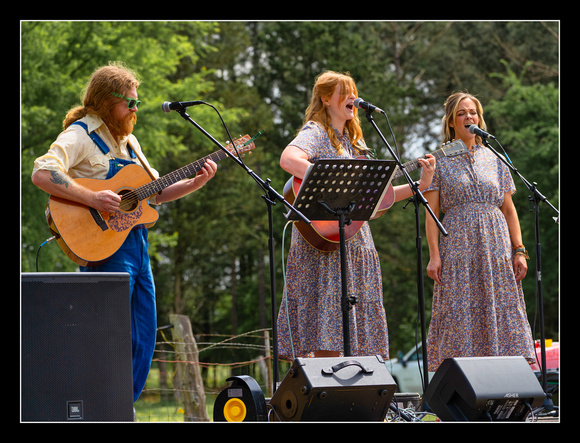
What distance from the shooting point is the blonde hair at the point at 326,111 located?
4.63 meters

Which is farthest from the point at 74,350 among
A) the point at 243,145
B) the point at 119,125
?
the point at 243,145

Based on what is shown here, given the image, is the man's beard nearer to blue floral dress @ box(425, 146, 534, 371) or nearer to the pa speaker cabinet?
the pa speaker cabinet

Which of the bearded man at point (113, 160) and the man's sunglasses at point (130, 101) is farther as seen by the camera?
the man's sunglasses at point (130, 101)

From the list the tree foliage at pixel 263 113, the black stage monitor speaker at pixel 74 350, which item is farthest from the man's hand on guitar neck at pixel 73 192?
the tree foliage at pixel 263 113

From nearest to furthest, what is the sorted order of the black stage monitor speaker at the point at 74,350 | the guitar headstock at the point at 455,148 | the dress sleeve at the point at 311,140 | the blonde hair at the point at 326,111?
the black stage monitor speaker at the point at 74,350
the dress sleeve at the point at 311,140
the blonde hair at the point at 326,111
the guitar headstock at the point at 455,148

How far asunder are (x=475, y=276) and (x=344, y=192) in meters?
1.48

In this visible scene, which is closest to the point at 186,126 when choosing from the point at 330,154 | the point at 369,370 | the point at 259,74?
the point at 259,74

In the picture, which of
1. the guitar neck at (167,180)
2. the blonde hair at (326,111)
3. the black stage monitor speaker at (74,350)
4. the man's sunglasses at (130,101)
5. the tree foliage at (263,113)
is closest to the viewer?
Result: the black stage monitor speaker at (74,350)

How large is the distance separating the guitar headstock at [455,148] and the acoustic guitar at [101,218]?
77.4 inches

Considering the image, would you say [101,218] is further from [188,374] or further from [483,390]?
[188,374]

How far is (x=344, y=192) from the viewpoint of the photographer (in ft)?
12.9

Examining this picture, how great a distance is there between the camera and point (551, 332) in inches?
687

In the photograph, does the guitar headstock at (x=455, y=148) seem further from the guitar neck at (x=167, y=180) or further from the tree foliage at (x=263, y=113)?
the tree foliage at (x=263, y=113)

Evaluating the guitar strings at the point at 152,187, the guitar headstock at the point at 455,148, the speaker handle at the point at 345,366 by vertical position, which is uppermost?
the guitar headstock at the point at 455,148
